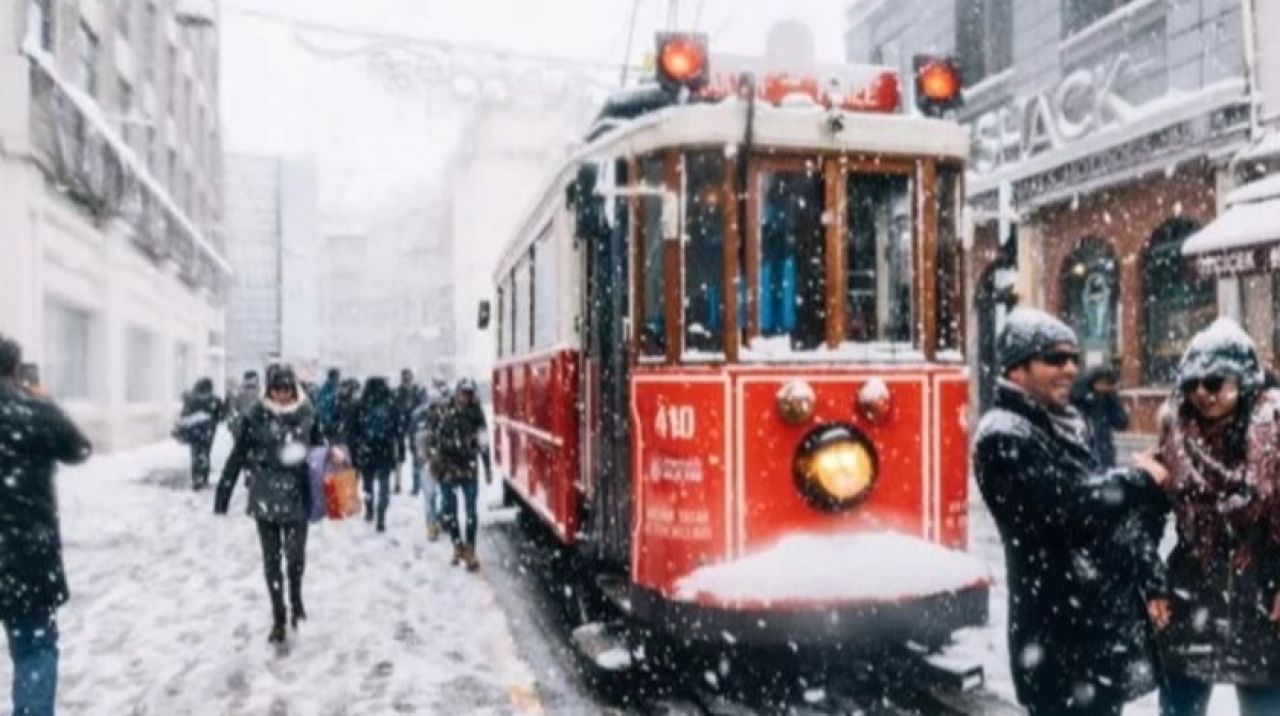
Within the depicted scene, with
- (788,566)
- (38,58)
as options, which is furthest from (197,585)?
(38,58)

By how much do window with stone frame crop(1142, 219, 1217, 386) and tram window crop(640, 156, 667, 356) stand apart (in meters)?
10.0

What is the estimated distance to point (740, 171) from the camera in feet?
22.0

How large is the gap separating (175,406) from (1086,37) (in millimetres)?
27528

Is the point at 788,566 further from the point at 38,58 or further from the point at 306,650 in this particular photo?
the point at 38,58

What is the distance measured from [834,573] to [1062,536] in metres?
2.86

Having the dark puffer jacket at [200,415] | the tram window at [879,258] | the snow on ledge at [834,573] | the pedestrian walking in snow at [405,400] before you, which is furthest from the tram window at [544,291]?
the dark puffer jacket at [200,415]

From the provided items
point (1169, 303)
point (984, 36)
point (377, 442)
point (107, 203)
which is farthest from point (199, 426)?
point (984, 36)

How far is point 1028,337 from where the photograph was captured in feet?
12.0

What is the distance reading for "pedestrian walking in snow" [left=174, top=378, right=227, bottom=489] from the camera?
62.2ft

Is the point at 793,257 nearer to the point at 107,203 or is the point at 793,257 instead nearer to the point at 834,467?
the point at 834,467

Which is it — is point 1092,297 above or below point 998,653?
above

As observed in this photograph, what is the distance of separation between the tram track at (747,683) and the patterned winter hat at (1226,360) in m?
2.79

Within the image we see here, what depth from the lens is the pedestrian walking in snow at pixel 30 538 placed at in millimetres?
5180

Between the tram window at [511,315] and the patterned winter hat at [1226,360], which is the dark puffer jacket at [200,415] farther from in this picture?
the patterned winter hat at [1226,360]
